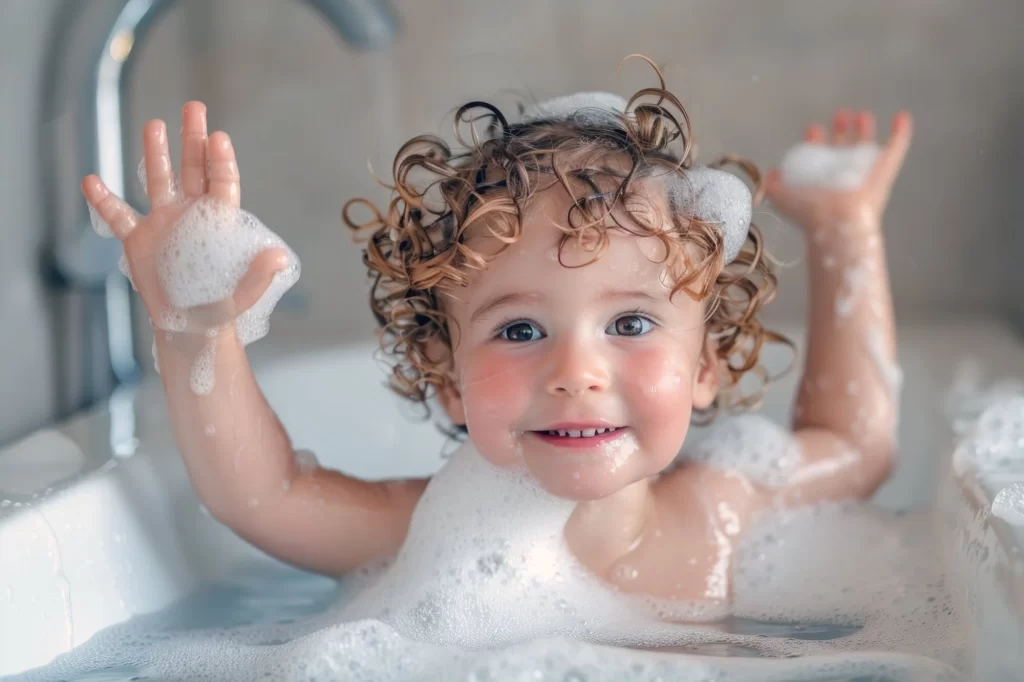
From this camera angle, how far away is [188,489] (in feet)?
4.10

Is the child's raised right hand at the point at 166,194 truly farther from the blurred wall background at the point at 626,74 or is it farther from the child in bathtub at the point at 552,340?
the blurred wall background at the point at 626,74

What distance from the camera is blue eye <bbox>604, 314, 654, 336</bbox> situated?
1.03m

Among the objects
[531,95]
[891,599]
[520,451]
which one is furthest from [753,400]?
[531,95]

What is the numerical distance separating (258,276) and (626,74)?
935mm

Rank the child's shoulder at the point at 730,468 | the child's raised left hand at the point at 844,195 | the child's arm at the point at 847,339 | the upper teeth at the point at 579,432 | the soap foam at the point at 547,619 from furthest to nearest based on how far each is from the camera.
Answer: the child's raised left hand at the point at 844,195, the child's arm at the point at 847,339, the child's shoulder at the point at 730,468, the upper teeth at the point at 579,432, the soap foam at the point at 547,619

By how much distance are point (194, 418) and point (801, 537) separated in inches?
27.9

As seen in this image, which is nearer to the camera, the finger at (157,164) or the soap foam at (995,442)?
the finger at (157,164)

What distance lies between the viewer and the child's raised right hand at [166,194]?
0.97 m

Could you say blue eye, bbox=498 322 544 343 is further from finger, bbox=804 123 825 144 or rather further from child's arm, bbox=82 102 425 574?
finger, bbox=804 123 825 144

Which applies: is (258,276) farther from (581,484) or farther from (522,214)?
(581,484)

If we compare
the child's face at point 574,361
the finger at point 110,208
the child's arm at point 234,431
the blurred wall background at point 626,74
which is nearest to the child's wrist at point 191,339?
the child's arm at point 234,431

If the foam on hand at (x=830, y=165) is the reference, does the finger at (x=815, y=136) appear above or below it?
above

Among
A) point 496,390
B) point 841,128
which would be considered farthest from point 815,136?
point 496,390

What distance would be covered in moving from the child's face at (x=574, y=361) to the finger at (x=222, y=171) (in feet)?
0.78
